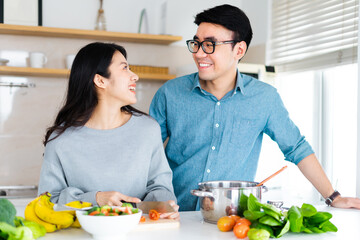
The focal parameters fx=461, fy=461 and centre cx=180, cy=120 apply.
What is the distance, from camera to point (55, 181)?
5.77 feet

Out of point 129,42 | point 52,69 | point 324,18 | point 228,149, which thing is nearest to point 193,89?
point 228,149

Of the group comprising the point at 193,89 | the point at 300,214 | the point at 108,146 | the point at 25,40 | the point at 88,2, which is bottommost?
the point at 300,214

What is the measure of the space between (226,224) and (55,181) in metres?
0.72

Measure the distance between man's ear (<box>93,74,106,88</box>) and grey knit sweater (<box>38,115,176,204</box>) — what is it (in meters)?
0.20

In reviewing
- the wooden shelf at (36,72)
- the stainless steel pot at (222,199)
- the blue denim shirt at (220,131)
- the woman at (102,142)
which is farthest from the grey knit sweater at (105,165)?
the wooden shelf at (36,72)

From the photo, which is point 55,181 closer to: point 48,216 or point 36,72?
point 48,216

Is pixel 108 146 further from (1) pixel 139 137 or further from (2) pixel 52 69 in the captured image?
(2) pixel 52 69

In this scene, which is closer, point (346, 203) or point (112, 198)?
point (112, 198)

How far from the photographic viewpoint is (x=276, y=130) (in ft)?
7.11

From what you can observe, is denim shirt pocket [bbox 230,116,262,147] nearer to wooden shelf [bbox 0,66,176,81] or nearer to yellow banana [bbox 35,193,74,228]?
yellow banana [bbox 35,193,74,228]

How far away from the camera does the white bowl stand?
4.00 ft

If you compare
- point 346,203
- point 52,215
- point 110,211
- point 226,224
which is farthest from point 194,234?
point 346,203

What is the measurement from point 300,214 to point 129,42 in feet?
10.2

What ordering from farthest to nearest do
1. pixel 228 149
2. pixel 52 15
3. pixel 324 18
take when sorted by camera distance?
pixel 52 15 → pixel 324 18 → pixel 228 149
